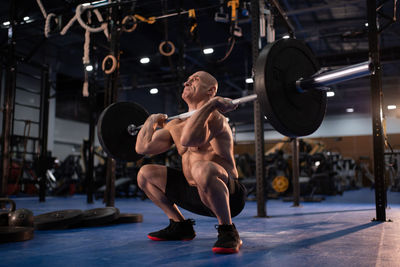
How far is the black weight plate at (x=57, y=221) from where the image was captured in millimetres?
2553

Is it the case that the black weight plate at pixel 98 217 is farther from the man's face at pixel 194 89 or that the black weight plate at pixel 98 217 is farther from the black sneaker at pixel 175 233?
the man's face at pixel 194 89

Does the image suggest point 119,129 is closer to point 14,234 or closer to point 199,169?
point 14,234

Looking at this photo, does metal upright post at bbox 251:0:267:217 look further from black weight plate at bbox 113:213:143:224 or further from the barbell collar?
the barbell collar

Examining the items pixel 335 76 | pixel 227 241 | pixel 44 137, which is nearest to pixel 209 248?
pixel 227 241

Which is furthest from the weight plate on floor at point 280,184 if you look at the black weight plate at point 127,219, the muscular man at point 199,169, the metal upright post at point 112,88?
the muscular man at point 199,169

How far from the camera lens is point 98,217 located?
271 cm

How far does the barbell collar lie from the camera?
53.8 inches

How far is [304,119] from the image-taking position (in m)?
1.58

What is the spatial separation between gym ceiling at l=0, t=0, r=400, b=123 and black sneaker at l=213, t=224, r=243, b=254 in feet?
Answer: 10.1

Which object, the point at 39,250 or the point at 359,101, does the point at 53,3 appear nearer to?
the point at 39,250

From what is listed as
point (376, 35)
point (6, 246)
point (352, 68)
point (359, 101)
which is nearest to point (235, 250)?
point (352, 68)

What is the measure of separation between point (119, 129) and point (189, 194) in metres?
0.92

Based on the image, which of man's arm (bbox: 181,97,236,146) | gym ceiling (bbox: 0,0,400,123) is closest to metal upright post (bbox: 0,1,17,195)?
gym ceiling (bbox: 0,0,400,123)

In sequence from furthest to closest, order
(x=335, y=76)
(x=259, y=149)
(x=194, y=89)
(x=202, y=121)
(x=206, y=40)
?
1. (x=206, y=40)
2. (x=259, y=149)
3. (x=194, y=89)
4. (x=202, y=121)
5. (x=335, y=76)
